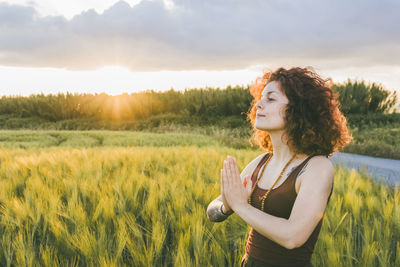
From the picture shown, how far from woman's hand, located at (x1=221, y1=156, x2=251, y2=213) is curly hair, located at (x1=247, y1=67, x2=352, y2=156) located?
12.4 inches

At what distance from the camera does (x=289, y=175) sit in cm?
135

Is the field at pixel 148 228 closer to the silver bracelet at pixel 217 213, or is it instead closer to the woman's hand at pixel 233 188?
the silver bracelet at pixel 217 213

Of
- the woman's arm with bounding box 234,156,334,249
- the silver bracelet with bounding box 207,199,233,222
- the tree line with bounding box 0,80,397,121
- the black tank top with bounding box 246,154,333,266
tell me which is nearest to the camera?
the woman's arm with bounding box 234,156,334,249

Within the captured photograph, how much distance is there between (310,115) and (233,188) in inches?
20.3

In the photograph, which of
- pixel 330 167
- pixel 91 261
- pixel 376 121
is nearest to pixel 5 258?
pixel 91 261

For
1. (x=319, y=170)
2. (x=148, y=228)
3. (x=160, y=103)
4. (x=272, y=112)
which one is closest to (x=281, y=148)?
(x=272, y=112)

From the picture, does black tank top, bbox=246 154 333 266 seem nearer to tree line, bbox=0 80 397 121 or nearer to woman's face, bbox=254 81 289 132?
woman's face, bbox=254 81 289 132

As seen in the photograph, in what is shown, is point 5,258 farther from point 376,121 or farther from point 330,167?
point 376,121

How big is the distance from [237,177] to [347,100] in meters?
16.1

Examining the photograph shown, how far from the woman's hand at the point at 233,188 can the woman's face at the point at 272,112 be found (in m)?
0.24

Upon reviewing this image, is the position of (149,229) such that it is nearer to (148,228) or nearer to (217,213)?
(148,228)

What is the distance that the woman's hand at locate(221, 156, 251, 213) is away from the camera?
1.33m

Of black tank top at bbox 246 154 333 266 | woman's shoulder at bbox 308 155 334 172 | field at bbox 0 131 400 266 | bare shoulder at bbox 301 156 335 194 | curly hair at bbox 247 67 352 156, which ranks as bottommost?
field at bbox 0 131 400 266

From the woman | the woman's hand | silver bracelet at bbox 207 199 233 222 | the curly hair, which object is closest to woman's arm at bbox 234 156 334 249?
the woman
